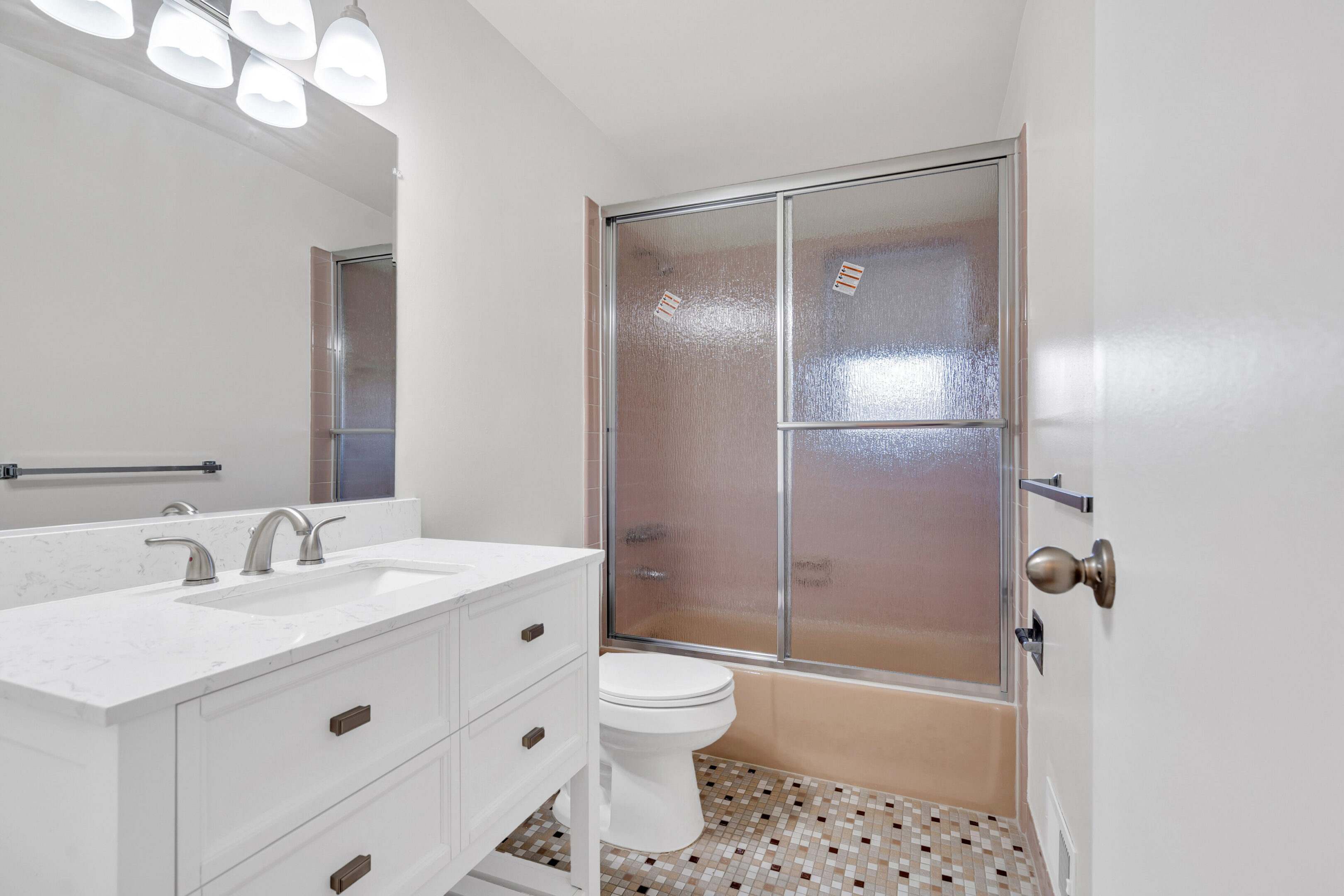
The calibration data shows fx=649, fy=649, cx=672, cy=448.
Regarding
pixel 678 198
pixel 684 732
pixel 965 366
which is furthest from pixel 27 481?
pixel 965 366

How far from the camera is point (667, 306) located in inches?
98.0

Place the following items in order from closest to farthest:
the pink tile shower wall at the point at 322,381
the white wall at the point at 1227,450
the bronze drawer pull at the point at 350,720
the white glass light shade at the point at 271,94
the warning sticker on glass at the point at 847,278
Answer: the white wall at the point at 1227,450 < the bronze drawer pull at the point at 350,720 < the white glass light shade at the point at 271,94 < the pink tile shower wall at the point at 322,381 < the warning sticker on glass at the point at 847,278

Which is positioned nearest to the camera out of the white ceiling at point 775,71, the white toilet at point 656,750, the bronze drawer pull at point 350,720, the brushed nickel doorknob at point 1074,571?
the brushed nickel doorknob at point 1074,571

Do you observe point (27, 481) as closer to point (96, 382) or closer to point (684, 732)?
point (96, 382)

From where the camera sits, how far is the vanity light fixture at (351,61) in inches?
55.1

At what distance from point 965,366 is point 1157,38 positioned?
5.54ft

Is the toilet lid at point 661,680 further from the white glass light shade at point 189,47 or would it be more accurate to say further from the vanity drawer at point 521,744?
the white glass light shade at point 189,47

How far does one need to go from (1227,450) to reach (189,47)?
164cm

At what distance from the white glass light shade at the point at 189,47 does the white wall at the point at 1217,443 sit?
1.47m

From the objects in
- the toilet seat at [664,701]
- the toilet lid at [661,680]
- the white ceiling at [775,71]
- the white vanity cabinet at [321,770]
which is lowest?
the toilet seat at [664,701]

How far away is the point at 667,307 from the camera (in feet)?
8.16

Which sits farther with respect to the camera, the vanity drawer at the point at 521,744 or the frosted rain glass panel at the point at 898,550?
the frosted rain glass panel at the point at 898,550

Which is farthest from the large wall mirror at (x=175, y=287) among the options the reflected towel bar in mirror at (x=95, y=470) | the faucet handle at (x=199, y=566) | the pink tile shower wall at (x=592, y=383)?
the pink tile shower wall at (x=592, y=383)

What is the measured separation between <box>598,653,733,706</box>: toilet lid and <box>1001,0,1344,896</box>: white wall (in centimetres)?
126
